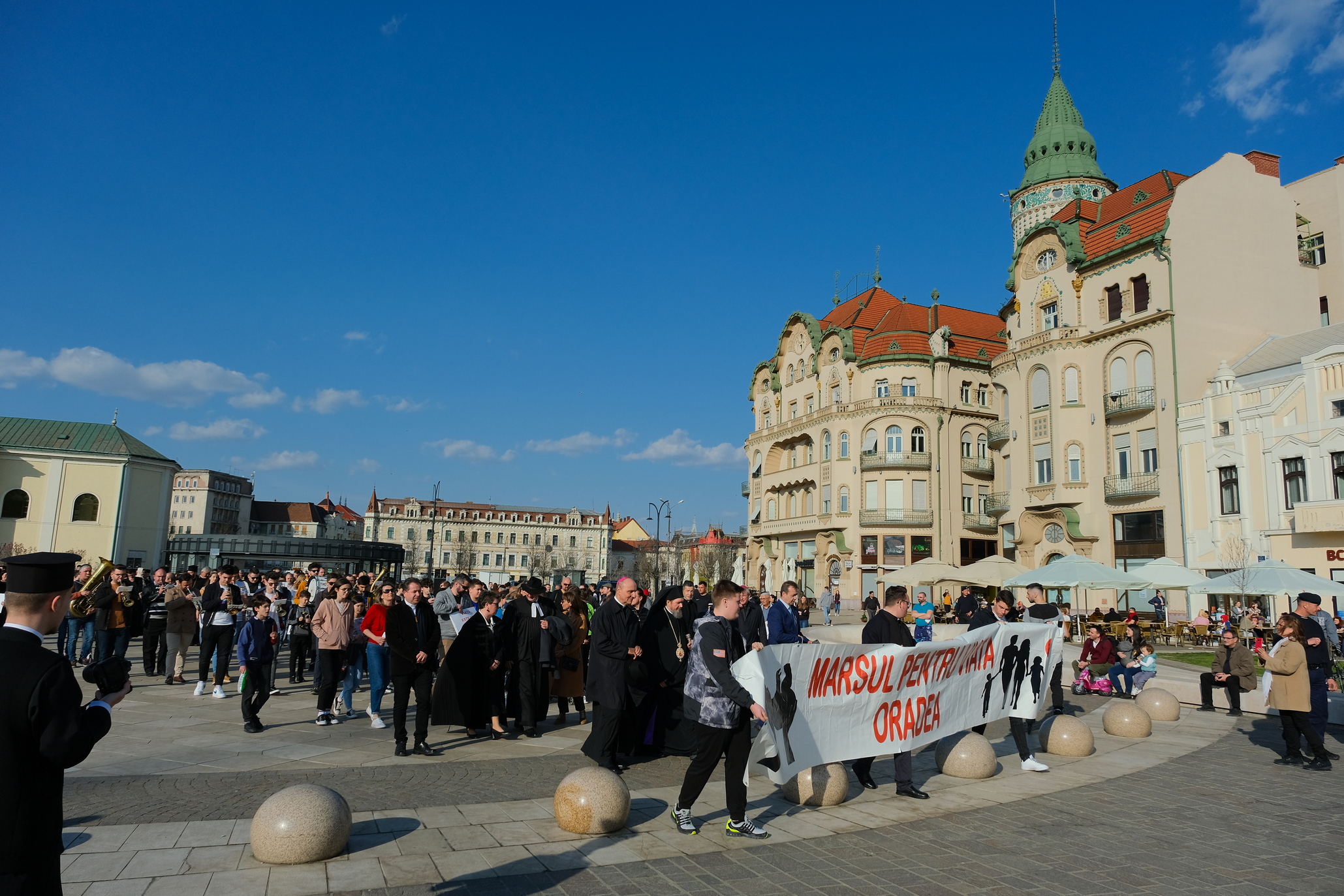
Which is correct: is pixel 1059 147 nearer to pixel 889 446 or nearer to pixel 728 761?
pixel 889 446

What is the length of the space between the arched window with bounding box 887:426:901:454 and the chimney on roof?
2243 centimetres

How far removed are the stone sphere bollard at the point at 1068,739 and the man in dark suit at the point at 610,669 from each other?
5435mm

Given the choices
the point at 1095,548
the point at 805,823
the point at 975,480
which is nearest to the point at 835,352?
the point at 975,480

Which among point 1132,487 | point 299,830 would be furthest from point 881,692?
point 1132,487

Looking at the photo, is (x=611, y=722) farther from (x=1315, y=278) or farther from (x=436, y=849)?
(x=1315, y=278)

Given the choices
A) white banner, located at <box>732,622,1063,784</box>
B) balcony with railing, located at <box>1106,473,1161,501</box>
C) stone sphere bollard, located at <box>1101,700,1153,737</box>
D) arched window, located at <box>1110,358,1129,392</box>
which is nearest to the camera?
white banner, located at <box>732,622,1063,784</box>

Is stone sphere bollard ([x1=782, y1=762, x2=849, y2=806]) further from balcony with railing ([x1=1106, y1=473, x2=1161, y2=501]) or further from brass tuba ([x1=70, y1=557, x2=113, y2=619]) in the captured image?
balcony with railing ([x1=1106, y1=473, x2=1161, y2=501])

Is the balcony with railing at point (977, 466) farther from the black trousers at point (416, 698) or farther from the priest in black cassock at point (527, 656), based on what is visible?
the black trousers at point (416, 698)

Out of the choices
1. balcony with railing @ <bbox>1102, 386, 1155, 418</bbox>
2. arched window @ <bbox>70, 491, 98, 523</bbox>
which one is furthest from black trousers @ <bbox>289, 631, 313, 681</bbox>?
arched window @ <bbox>70, 491, 98, 523</bbox>

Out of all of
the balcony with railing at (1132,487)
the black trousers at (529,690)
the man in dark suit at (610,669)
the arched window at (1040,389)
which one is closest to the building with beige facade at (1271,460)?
the balcony with railing at (1132,487)

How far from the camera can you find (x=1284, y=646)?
10156 mm

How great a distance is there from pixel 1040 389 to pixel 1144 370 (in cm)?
533

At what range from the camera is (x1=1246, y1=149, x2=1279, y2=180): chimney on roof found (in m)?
41.2

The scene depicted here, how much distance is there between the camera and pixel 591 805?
22.0ft
